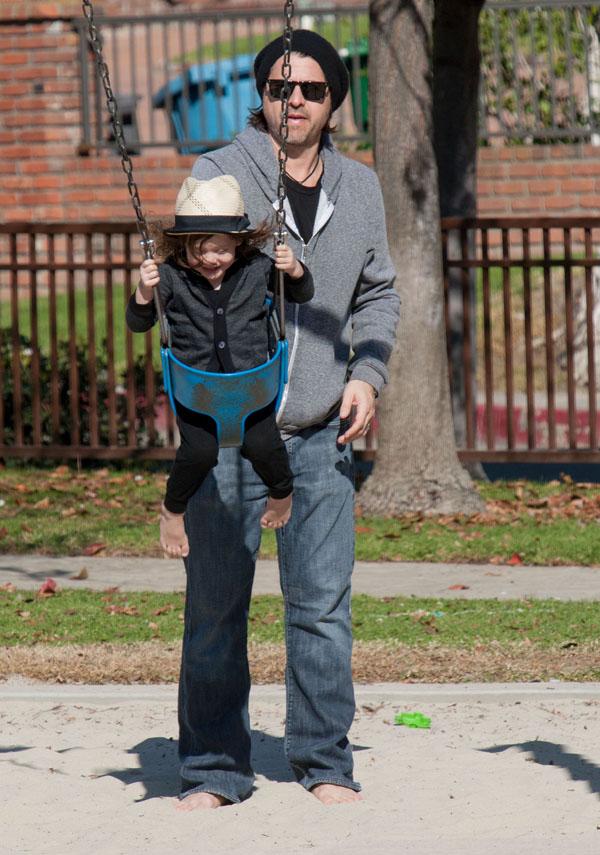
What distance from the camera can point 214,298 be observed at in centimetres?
384

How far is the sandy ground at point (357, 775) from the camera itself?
13.3ft

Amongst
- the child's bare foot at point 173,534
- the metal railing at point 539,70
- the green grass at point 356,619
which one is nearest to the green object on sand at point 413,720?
the green grass at point 356,619

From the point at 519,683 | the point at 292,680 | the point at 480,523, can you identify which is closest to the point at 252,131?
the point at 292,680

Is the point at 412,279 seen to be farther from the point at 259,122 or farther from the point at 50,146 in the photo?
the point at 50,146

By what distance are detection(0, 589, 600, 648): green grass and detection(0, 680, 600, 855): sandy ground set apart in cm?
66

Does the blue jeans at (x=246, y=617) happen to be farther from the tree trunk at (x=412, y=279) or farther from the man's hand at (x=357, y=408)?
the tree trunk at (x=412, y=279)

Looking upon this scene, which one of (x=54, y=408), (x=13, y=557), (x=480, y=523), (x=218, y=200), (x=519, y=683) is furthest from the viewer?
(x=54, y=408)

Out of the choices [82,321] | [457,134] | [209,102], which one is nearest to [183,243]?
[457,134]

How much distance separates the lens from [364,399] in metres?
4.03

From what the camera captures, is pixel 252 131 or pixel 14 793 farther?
pixel 14 793

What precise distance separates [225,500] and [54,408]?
22.7 feet

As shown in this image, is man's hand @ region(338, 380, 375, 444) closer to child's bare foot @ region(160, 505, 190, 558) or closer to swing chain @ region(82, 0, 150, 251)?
child's bare foot @ region(160, 505, 190, 558)

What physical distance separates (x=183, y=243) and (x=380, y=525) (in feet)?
16.6

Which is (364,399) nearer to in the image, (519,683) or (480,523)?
(519,683)
